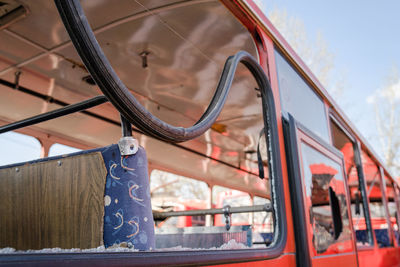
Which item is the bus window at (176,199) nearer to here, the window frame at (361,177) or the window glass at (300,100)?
the window glass at (300,100)

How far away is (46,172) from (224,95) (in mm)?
683

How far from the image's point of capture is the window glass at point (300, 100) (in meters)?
1.88

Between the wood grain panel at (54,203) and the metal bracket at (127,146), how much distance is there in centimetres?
10

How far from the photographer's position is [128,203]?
97 centimetres

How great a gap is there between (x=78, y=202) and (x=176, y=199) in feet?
Result: 17.2

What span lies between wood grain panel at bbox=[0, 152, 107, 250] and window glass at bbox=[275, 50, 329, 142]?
1063mm

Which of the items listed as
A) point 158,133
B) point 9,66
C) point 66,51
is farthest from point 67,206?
point 9,66

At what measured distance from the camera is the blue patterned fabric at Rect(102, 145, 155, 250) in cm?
96

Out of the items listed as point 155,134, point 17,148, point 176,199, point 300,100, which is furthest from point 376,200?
point 155,134

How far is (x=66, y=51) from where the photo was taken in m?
2.87

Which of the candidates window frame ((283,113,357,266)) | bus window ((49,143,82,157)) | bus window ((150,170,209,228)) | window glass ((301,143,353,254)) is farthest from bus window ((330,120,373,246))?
bus window ((49,143,82,157))

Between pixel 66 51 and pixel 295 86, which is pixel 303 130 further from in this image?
pixel 66 51

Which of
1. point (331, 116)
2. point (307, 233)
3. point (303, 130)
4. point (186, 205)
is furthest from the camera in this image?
point (186, 205)

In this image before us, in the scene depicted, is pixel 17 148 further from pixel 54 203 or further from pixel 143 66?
pixel 54 203
